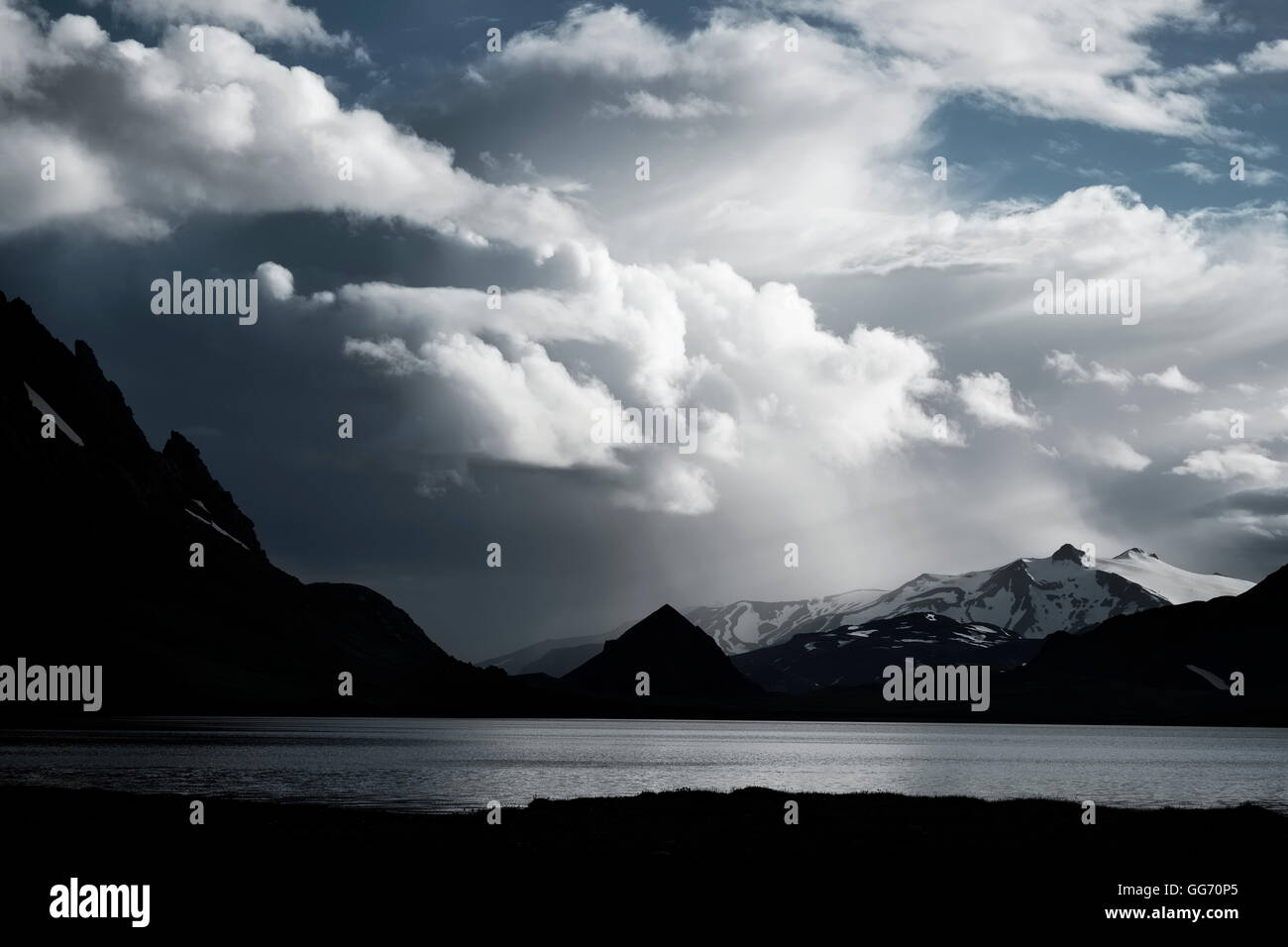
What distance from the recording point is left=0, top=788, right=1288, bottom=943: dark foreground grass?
36625 millimetres

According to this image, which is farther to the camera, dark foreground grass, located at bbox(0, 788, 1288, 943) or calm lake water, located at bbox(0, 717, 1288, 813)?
calm lake water, located at bbox(0, 717, 1288, 813)

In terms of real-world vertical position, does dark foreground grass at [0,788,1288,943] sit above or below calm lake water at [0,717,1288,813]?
above
